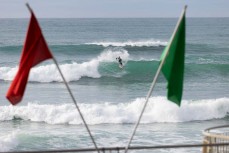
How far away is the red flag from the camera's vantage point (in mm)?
7438

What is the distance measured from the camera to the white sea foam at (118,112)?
78.8 feet

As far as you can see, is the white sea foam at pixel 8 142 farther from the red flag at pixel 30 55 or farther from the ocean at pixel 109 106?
the red flag at pixel 30 55

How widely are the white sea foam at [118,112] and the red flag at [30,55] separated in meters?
15.9

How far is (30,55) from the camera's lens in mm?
7602

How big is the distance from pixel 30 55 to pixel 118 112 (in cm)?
1736

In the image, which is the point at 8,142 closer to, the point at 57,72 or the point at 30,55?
the point at 30,55

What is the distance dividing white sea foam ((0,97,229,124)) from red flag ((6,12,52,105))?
1594 cm

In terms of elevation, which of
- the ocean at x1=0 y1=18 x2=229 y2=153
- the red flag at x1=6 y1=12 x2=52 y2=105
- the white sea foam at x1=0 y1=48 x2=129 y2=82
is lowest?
the white sea foam at x1=0 y1=48 x2=129 y2=82

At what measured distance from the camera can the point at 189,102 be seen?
26.8m

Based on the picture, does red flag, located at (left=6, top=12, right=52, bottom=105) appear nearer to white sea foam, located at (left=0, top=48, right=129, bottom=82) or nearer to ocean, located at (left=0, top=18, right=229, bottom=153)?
ocean, located at (left=0, top=18, right=229, bottom=153)

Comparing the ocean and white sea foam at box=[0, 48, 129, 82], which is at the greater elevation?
the ocean

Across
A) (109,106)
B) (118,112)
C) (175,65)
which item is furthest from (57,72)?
(175,65)

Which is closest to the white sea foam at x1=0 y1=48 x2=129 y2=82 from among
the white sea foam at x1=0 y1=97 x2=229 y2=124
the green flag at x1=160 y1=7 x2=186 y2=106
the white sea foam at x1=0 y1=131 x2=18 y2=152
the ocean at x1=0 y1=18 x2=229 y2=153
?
the ocean at x1=0 y1=18 x2=229 y2=153

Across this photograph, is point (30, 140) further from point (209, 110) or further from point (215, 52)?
point (215, 52)
